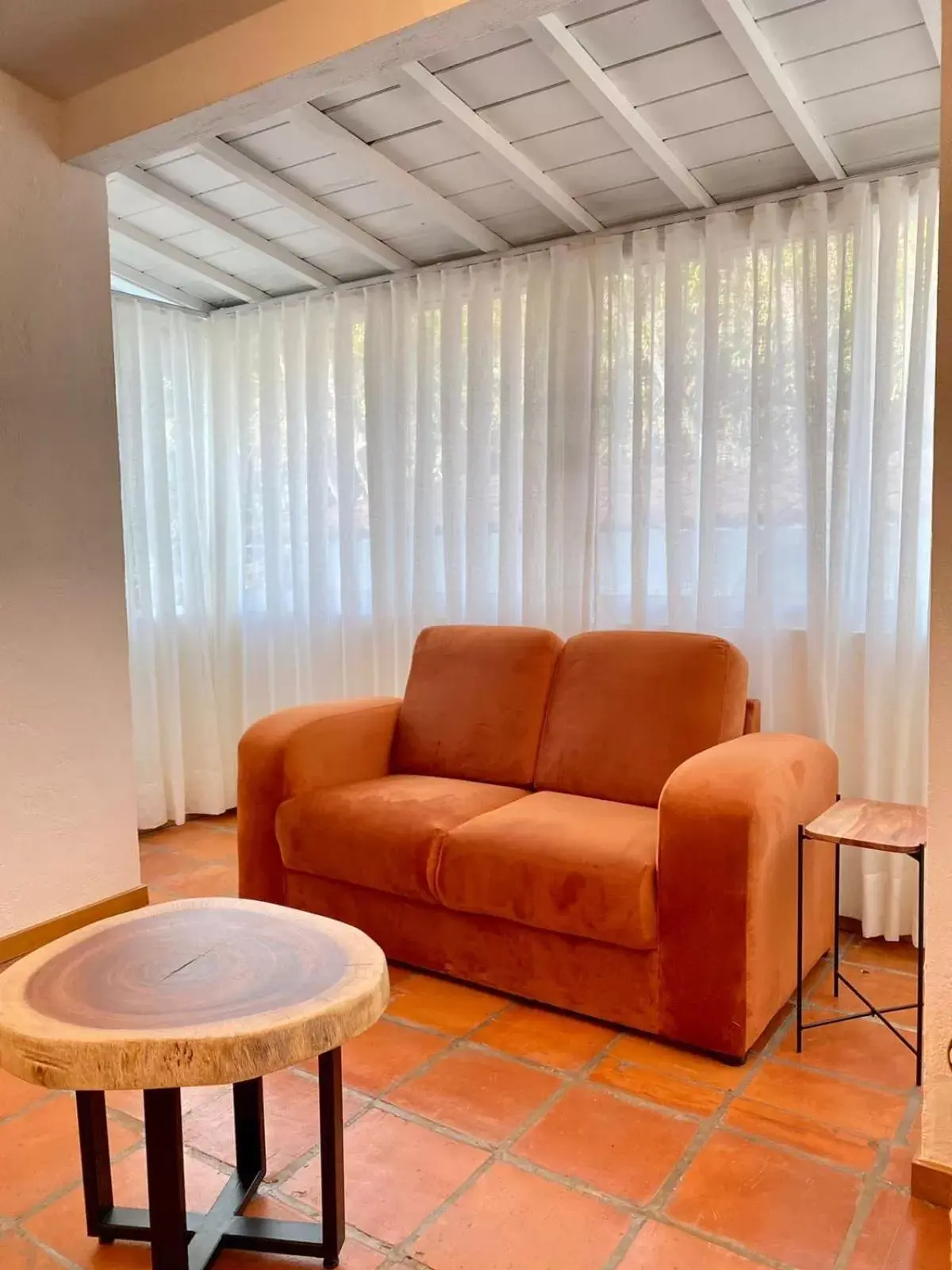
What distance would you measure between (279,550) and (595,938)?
2399mm

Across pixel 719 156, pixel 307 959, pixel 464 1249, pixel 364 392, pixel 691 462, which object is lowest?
pixel 464 1249

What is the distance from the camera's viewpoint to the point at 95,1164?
1.60 metres

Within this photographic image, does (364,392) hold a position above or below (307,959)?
above

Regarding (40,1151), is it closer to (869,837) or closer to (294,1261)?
(294,1261)

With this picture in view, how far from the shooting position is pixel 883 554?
8.84ft

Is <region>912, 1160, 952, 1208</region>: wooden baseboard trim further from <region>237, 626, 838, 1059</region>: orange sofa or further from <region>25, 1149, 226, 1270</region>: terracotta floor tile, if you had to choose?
<region>25, 1149, 226, 1270</region>: terracotta floor tile

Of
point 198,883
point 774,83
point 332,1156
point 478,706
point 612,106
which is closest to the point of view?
point 332,1156

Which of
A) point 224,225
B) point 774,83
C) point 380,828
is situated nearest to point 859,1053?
point 380,828

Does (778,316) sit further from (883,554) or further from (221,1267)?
(221,1267)

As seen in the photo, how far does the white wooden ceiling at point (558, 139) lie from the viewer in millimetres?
2178

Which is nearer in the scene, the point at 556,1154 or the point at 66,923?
the point at 556,1154

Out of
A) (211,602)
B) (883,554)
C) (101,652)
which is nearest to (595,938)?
(883,554)

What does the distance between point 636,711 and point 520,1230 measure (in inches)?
57.0

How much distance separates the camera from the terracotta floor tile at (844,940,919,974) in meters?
2.65
